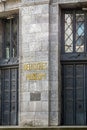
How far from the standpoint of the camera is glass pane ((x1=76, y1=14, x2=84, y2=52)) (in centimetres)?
2141

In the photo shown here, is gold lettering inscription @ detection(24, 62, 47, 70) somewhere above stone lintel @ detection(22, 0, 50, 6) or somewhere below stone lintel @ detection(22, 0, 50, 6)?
below

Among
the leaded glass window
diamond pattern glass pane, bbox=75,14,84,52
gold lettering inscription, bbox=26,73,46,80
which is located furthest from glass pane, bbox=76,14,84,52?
the leaded glass window

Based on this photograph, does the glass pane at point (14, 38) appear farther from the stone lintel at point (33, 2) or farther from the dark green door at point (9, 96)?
the stone lintel at point (33, 2)

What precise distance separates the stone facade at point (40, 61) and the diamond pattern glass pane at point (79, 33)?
2.76 feet

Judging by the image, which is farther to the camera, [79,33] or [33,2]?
[79,33]

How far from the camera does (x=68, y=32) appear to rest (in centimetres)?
2159

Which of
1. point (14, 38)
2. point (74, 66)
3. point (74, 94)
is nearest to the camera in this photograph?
point (74, 94)

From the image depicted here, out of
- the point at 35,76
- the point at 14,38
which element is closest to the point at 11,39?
the point at 14,38

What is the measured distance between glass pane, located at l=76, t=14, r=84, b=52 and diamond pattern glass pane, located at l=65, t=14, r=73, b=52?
11.6 inches

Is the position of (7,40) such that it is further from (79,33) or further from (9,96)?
(79,33)

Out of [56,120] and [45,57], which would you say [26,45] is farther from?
[56,120]

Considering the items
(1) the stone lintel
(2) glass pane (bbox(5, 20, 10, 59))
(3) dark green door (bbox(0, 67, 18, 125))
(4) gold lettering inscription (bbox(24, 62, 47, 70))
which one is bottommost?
(3) dark green door (bbox(0, 67, 18, 125))

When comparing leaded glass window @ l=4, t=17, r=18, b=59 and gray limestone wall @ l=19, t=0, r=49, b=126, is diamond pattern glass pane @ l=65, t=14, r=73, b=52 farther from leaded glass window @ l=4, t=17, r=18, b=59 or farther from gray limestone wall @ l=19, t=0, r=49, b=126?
leaded glass window @ l=4, t=17, r=18, b=59

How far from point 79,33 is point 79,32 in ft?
0.17
